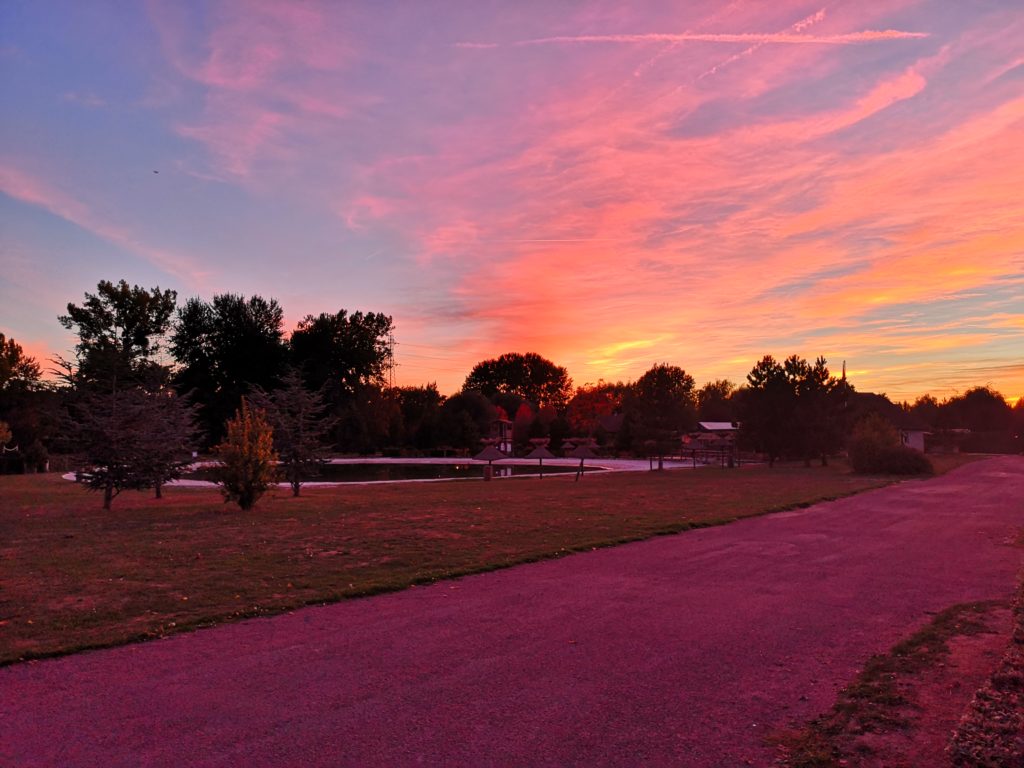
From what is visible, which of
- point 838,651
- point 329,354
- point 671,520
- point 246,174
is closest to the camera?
point 838,651

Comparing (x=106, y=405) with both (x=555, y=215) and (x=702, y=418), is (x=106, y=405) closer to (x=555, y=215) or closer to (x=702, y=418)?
(x=555, y=215)

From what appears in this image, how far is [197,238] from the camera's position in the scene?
25.4 metres

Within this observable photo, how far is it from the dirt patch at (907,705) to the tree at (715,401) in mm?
59031

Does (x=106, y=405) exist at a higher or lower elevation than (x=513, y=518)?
higher

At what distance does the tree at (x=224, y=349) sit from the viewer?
179 ft

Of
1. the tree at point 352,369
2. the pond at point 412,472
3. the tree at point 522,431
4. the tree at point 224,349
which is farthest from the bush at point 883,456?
the tree at point 224,349

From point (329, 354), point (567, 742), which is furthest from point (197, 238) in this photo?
point (329, 354)

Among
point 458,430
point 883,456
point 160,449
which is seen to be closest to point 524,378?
point 458,430

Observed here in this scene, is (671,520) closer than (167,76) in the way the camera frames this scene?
Yes

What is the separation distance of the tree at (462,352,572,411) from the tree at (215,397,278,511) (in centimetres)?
9312

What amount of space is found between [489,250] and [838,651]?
76.6 ft

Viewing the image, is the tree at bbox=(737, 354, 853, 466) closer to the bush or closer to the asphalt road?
the bush

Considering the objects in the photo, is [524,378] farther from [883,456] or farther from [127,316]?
[883,456]

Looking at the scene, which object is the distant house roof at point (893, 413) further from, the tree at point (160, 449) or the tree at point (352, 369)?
the tree at point (160, 449)
